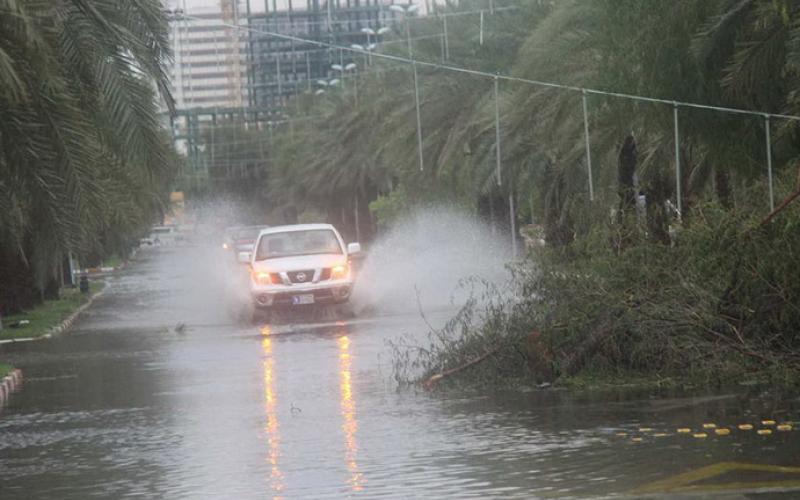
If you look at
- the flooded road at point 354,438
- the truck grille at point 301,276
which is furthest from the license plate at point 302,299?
the flooded road at point 354,438

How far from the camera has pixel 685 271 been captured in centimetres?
1655

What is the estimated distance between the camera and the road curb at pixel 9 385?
19.2 metres

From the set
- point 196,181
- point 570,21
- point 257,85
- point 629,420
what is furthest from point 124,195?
point 196,181

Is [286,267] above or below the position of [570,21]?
below

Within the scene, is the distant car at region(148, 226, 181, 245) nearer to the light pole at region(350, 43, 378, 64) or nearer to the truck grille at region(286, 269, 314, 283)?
the light pole at region(350, 43, 378, 64)

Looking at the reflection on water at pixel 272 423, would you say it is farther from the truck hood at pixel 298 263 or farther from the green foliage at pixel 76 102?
the truck hood at pixel 298 263

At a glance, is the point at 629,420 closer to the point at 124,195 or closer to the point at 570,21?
the point at 570,21

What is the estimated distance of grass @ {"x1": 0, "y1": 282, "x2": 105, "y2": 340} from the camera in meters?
31.0

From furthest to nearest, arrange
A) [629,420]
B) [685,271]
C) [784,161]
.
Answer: [784,161] < [685,271] < [629,420]

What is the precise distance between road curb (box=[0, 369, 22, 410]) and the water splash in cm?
728

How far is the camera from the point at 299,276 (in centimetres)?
3095

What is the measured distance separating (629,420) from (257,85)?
11155cm

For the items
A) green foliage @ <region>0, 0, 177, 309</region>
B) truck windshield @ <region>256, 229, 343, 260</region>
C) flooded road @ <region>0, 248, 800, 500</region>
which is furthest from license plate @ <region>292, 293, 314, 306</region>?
green foliage @ <region>0, 0, 177, 309</region>

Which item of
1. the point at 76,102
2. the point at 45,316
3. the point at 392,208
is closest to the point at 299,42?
the point at 392,208
